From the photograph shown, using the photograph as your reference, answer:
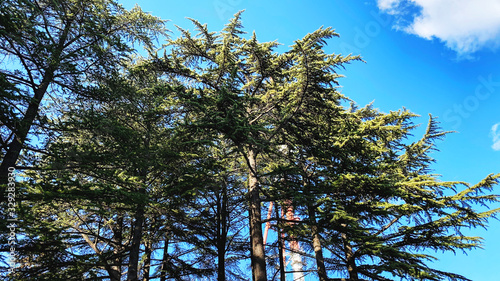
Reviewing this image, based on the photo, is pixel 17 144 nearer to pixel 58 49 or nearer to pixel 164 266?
pixel 58 49

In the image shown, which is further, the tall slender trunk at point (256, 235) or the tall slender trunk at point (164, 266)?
the tall slender trunk at point (164, 266)

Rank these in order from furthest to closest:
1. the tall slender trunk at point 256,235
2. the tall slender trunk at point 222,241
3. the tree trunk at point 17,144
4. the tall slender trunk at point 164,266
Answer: the tall slender trunk at point 164,266
the tall slender trunk at point 222,241
the tall slender trunk at point 256,235
the tree trunk at point 17,144

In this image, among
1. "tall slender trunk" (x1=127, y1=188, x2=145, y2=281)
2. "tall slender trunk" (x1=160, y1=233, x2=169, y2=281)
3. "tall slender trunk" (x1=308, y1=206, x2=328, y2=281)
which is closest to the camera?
"tall slender trunk" (x1=127, y1=188, x2=145, y2=281)

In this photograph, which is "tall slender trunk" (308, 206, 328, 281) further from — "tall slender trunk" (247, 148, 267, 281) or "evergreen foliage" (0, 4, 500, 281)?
"tall slender trunk" (247, 148, 267, 281)

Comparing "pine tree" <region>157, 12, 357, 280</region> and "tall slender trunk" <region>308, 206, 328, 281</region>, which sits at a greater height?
"pine tree" <region>157, 12, 357, 280</region>

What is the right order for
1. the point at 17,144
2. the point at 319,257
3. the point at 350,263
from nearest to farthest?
the point at 17,144, the point at 350,263, the point at 319,257

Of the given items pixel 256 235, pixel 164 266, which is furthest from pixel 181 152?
pixel 164 266

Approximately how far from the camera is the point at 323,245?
11.0 metres

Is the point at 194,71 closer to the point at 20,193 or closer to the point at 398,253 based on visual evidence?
the point at 20,193

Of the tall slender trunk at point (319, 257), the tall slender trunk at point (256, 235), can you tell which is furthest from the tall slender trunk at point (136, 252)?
the tall slender trunk at point (319, 257)

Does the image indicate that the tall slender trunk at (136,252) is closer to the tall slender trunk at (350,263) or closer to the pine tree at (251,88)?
the pine tree at (251,88)

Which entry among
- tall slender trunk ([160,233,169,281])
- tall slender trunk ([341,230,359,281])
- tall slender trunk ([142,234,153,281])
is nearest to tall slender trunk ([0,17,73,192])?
tall slender trunk ([142,234,153,281])

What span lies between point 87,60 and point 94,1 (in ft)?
6.28

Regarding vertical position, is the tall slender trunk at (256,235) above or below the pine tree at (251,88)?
below
